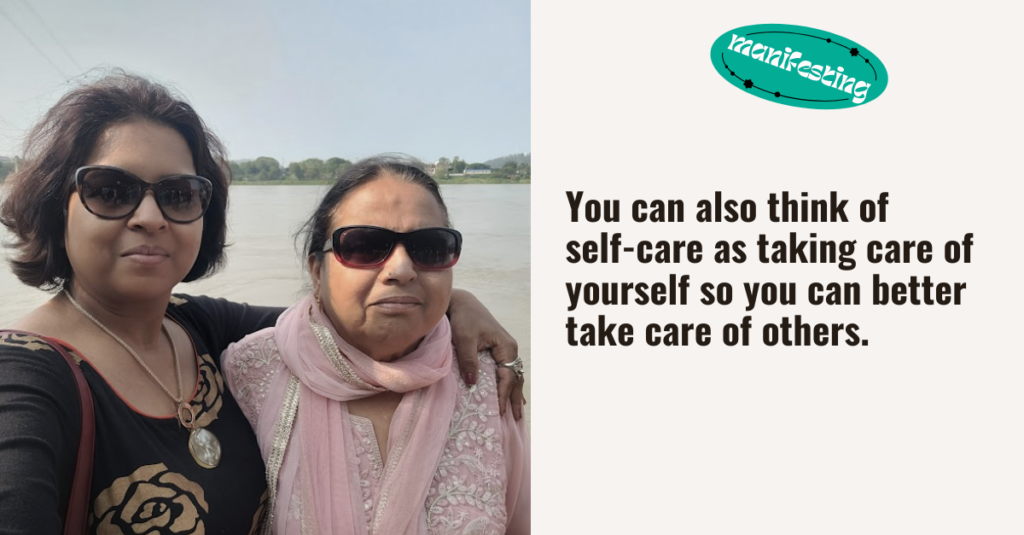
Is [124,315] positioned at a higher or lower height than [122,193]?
lower

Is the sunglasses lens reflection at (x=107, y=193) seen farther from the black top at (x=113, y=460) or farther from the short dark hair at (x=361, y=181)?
the short dark hair at (x=361, y=181)

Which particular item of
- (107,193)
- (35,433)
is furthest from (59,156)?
(35,433)

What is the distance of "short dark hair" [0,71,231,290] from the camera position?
2066mm

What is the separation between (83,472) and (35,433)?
0.17m

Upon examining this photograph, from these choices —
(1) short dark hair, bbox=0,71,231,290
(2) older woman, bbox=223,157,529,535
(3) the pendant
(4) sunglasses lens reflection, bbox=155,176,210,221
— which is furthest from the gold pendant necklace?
(4) sunglasses lens reflection, bbox=155,176,210,221

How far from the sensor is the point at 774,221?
3.12 metres

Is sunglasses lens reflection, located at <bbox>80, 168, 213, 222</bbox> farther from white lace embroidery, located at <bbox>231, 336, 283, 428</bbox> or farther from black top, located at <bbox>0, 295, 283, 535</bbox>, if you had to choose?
white lace embroidery, located at <bbox>231, 336, 283, 428</bbox>

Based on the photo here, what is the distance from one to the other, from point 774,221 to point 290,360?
2.00 m

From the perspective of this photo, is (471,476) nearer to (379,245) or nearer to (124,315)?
(379,245)

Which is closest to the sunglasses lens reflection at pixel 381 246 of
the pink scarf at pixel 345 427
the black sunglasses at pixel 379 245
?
the black sunglasses at pixel 379 245

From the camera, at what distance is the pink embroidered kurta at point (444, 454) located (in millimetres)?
2383

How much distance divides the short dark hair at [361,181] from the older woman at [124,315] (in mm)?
414

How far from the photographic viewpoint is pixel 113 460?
1.84 m

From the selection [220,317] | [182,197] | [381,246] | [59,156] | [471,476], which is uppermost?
[59,156]
